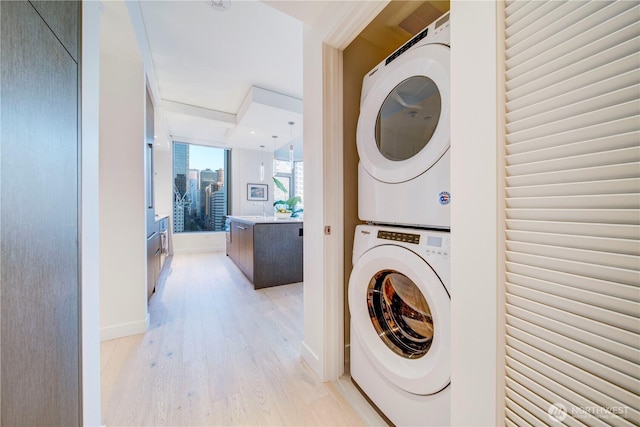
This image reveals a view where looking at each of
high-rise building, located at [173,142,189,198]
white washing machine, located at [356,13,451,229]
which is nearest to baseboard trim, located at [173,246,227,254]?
high-rise building, located at [173,142,189,198]

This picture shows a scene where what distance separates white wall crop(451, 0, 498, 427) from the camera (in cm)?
55

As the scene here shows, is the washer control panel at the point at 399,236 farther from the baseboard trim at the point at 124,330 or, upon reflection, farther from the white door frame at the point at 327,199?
the baseboard trim at the point at 124,330

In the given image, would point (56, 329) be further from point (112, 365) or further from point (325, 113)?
point (325, 113)

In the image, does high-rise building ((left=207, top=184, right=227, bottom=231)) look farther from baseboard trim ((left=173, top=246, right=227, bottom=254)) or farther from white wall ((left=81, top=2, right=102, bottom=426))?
white wall ((left=81, top=2, right=102, bottom=426))

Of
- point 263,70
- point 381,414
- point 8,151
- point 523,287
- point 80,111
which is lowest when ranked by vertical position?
point 381,414

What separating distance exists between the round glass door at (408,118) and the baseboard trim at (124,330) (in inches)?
93.6

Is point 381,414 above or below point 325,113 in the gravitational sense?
below

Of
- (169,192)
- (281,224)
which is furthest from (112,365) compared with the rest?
(169,192)

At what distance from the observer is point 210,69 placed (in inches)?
114

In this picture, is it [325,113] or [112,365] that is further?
[112,365]

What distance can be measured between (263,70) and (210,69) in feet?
2.17

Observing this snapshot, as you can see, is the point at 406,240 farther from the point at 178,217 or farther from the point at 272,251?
the point at 178,217

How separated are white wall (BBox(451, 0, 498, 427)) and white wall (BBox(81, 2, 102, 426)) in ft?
4.29

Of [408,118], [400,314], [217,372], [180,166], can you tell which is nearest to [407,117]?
[408,118]
